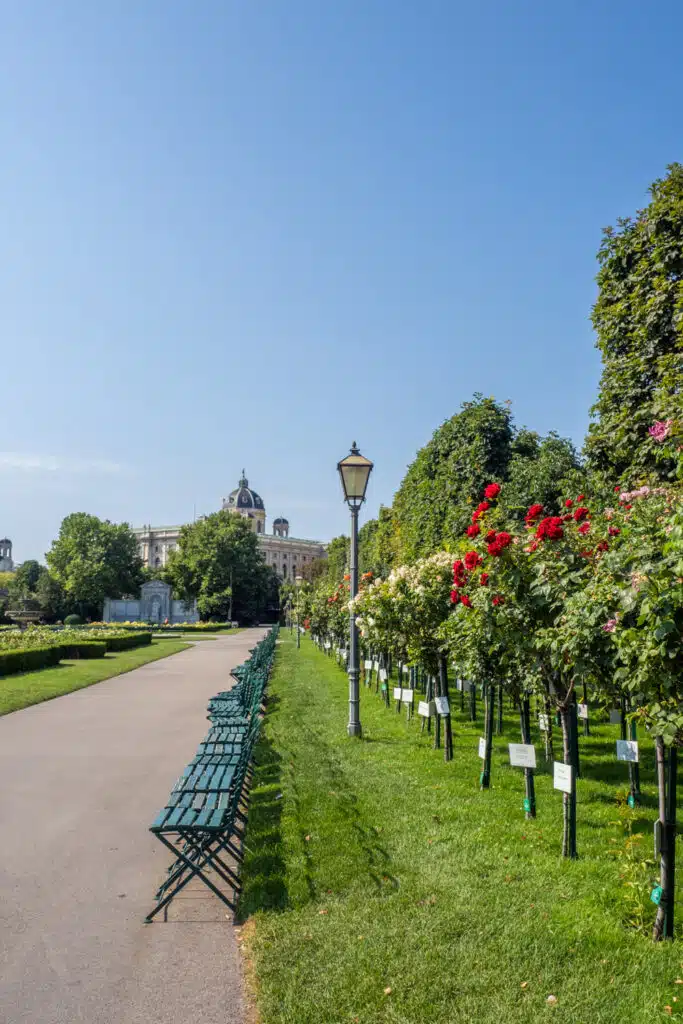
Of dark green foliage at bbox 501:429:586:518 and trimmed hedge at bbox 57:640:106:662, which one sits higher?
dark green foliage at bbox 501:429:586:518

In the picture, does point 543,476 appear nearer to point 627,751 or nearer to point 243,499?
point 627,751

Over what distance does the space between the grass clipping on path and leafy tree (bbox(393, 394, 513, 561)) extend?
873 cm

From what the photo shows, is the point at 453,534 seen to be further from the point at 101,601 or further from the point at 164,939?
the point at 101,601

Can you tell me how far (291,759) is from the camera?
10.6 metres

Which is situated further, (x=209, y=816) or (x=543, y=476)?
(x=543, y=476)

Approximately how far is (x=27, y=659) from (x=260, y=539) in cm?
12407

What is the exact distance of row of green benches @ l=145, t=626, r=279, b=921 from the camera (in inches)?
215

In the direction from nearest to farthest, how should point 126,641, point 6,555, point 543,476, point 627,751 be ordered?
point 627,751, point 543,476, point 126,641, point 6,555

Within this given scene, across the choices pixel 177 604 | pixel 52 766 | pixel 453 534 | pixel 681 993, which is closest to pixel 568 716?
pixel 681 993

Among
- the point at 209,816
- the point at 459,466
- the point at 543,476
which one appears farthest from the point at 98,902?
the point at 459,466

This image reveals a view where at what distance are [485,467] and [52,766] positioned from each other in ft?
36.1

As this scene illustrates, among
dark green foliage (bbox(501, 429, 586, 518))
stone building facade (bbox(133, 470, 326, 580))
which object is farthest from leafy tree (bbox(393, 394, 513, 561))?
stone building facade (bbox(133, 470, 326, 580))

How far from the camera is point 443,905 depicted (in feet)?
17.5

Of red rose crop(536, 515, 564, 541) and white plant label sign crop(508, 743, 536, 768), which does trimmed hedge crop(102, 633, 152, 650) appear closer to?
white plant label sign crop(508, 743, 536, 768)
